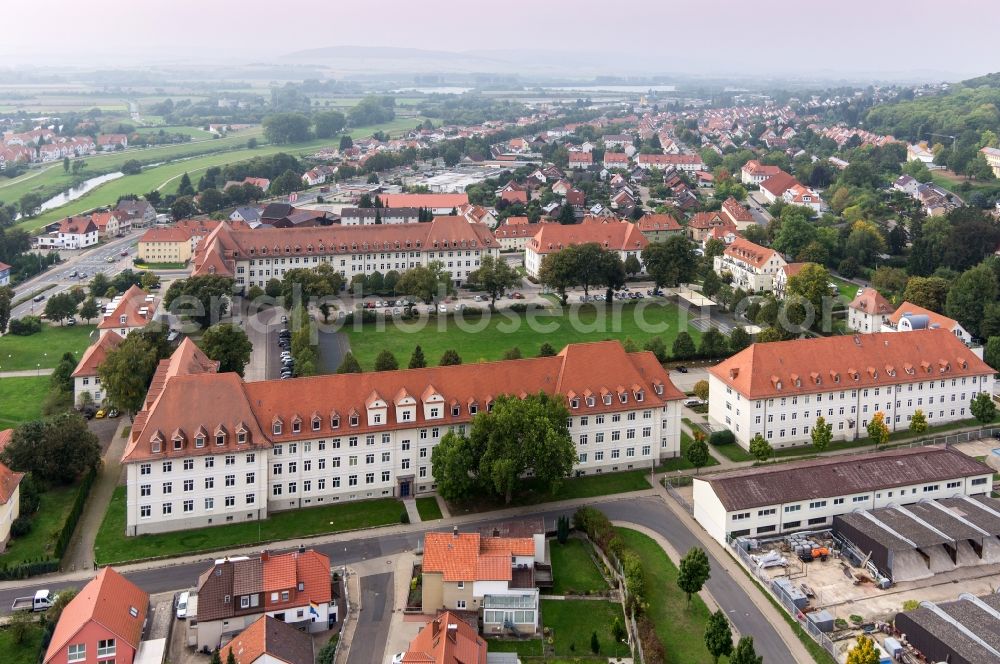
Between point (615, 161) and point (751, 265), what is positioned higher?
point (751, 265)

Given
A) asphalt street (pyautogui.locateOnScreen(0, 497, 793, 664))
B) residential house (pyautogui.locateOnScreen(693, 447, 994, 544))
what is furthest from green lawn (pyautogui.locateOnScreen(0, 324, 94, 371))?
residential house (pyautogui.locateOnScreen(693, 447, 994, 544))

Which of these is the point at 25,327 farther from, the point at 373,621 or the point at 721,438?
the point at 721,438

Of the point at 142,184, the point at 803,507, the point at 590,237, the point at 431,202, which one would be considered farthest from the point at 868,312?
the point at 142,184

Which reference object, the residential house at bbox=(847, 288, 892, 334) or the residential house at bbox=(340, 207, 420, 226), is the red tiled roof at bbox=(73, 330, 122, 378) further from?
the residential house at bbox=(847, 288, 892, 334)

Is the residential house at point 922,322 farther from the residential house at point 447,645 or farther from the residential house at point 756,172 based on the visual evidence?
the residential house at point 756,172

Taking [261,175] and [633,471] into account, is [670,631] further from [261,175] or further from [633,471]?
[261,175]

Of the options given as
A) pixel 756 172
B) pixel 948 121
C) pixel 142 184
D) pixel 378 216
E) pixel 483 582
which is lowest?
pixel 142 184
